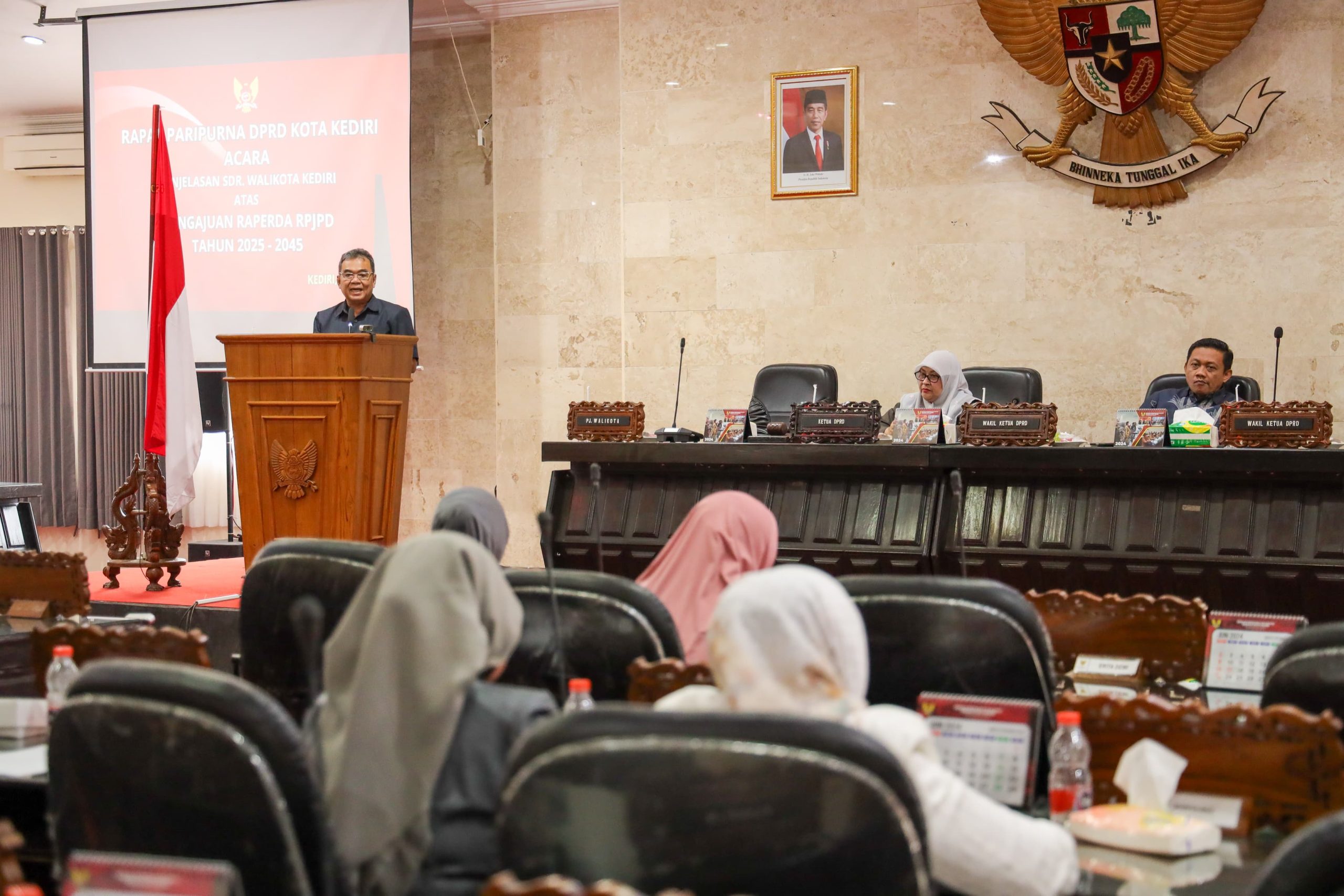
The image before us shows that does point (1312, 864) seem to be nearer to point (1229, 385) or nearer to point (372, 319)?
point (1229, 385)

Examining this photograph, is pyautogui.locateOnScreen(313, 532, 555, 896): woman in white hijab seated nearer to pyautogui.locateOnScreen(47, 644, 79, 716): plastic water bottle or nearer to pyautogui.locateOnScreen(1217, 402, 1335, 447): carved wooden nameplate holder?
pyautogui.locateOnScreen(47, 644, 79, 716): plastic water bottle

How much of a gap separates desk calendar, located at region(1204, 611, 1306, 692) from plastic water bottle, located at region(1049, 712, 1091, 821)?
31.6 inches

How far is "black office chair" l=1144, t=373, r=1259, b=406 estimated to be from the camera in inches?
220

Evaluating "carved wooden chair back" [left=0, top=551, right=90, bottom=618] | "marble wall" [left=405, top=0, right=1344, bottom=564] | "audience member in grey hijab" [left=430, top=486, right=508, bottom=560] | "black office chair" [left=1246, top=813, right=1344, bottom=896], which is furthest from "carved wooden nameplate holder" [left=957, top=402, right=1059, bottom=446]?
"black office chair" [left=1246, top=813, right=1344, bottom=896]

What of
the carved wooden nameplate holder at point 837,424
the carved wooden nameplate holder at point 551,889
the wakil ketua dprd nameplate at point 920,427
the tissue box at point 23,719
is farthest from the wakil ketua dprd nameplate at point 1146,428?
the carved wooden nameplate holder at point 551,889

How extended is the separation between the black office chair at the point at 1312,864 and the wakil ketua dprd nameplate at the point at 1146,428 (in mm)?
3688

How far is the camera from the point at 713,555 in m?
2.95

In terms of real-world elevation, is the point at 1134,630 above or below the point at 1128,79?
below

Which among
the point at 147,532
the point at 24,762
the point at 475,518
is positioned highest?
the point at 475,518

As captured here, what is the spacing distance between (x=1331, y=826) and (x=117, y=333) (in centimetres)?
764

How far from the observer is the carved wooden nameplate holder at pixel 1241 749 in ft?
5.68

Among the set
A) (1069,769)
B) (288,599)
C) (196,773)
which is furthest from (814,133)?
(196,773)

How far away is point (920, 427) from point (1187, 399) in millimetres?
1374

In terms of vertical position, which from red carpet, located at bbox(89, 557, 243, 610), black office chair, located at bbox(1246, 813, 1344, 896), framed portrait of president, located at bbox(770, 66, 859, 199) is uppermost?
framed portrait of president, located at bbox(770, 66, 859, 199)
